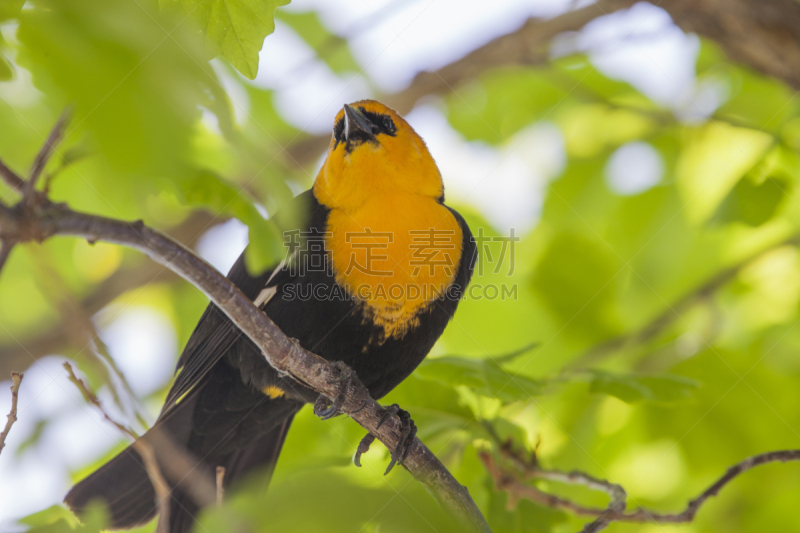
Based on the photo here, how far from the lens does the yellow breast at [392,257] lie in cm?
291

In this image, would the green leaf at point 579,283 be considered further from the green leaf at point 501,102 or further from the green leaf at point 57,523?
the green leaf at point 57,523

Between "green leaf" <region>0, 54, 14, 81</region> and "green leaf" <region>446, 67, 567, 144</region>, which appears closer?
"green leaf" <region>0, 54, 14, 81</region>

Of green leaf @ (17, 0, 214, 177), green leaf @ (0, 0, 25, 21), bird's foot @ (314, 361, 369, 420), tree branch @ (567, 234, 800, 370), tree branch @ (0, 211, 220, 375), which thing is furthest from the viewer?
tree branch @ (0, 211, 220, 375)

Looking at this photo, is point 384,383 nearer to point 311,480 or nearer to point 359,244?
point 359,244

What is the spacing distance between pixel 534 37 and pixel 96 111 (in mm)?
4020

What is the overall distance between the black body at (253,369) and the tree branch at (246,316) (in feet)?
1.55

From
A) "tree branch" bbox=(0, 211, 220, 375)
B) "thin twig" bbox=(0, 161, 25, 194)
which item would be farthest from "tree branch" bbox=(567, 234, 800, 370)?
"thin twig" bbox=(0, 161, 25, 194)

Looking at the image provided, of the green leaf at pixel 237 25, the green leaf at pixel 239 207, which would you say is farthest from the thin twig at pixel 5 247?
the green leaf at pixel 237 25

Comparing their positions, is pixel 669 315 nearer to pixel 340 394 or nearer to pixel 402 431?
pixel 402 431

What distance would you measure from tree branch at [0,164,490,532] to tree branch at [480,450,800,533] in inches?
23.6

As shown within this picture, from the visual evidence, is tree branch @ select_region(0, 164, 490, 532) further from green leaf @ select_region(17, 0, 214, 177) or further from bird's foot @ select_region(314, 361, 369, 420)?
green leaf @ select_region(17, 0, 214, 177)

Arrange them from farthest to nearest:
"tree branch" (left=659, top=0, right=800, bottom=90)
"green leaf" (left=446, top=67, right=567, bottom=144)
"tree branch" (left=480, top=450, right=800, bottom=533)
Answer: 1. "green leaf" (left=446, top=67, right=567, bottom=144)
2. "tree branch" (left=659, top=0, right=800, bottom=90)
3. "tree branch" (left=480, top=450, right=800, bottom=533)

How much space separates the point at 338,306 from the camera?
2.90 m

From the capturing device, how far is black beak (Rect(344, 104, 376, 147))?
3332 millimetres
